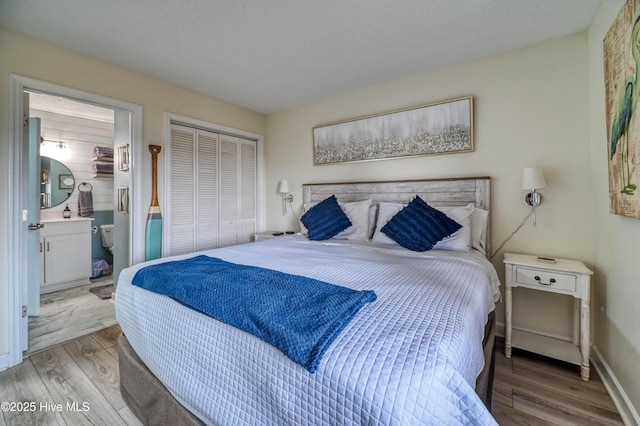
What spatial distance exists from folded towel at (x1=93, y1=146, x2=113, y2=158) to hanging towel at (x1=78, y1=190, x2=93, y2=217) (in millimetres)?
611

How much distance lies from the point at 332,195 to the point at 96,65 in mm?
2643

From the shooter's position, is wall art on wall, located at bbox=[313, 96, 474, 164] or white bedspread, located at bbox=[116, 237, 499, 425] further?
wall art on wall, located at bbox=[313, 96, 474, 164]

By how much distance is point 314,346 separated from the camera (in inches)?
32.5

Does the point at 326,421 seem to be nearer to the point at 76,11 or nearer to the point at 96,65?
the point at 76,11

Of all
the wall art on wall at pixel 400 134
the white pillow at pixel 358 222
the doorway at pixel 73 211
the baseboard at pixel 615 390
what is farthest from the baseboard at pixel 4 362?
the baseboard at pixel 615 390

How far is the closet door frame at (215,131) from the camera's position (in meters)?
3.06

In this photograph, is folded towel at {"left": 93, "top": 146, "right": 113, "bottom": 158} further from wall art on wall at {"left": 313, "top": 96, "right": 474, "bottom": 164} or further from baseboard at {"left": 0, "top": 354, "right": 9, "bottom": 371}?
wall art on wall at {"left": 313, "top": 96, "right": 474, "bottom": 164}

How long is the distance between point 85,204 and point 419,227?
192 inches

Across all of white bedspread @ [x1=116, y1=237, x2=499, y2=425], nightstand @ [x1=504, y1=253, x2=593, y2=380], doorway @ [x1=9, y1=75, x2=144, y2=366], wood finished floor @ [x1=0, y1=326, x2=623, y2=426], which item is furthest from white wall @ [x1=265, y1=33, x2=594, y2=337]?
doorway @ [x1=9, y1=75, x2=144, y2=366]

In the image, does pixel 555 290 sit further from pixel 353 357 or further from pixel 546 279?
pixel 353 357

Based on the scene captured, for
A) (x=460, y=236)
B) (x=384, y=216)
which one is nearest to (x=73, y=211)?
(x=384, y=216)

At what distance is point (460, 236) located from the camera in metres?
2.26

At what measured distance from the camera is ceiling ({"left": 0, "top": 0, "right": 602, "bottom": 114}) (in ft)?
6.08

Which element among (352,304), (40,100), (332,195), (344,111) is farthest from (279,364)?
(40,100)
